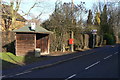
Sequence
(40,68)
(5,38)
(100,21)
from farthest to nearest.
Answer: (100,21)
(5,38)
(40,68)

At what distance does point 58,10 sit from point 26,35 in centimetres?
790

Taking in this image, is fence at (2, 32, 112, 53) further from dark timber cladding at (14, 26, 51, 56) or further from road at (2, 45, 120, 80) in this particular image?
road at (2, 45, 120, 80)

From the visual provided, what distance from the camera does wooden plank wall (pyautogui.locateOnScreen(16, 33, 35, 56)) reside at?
22.3m

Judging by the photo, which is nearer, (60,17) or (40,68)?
(40,68)

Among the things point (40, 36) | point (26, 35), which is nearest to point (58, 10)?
point (40, 36)

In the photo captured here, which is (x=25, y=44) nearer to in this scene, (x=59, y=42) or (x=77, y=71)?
(x=59, y=42)

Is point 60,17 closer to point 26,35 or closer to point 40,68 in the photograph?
point 26,35

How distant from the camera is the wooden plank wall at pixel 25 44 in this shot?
22344 millimetres

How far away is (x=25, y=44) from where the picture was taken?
2261 centimetres

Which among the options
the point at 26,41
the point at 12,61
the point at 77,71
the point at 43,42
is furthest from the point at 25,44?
the point at 77,71

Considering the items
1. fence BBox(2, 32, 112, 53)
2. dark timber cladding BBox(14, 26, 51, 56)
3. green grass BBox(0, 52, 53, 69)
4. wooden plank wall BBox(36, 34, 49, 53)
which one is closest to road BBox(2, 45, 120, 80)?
green grass BBox(0, 52, 53, 69)

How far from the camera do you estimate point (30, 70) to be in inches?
543

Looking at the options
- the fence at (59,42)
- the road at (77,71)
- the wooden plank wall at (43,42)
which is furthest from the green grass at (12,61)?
the wooden plank wall at (43,42)

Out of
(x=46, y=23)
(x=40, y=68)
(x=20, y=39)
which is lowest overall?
(x=40, y=68)
